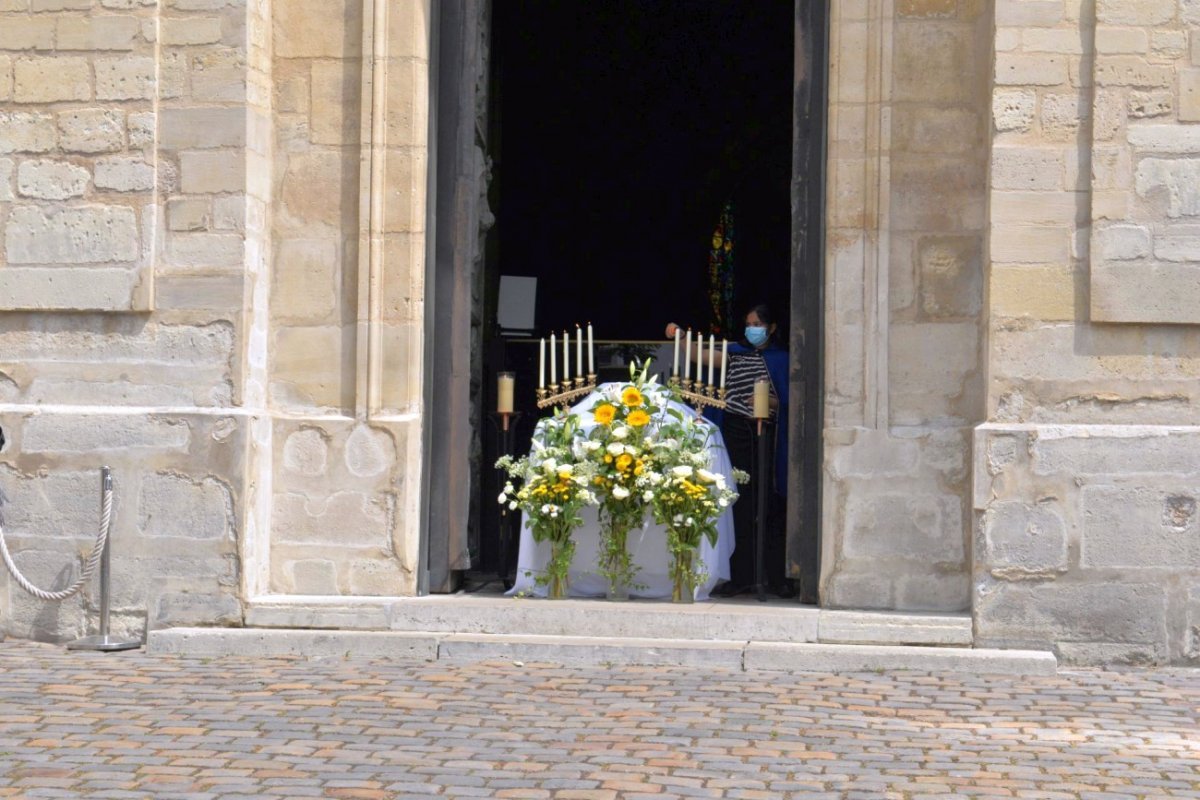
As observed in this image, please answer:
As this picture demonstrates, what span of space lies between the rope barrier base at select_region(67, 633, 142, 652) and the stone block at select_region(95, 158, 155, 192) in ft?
6.57

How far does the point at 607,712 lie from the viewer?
666 centimetres

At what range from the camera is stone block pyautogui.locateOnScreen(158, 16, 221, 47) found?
852 centimetres

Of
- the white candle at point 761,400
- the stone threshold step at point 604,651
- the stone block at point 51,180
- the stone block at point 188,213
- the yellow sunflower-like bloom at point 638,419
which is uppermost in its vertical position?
the stone block at point 51,180

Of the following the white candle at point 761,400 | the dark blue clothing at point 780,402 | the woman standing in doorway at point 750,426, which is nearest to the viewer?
the white candle at point 761,400

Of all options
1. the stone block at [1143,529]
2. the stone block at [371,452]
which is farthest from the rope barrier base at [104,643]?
the stone block at [1143,529]

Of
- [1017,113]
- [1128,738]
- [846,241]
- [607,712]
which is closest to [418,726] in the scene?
[607,712]

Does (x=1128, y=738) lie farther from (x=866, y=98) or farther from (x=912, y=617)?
(x=866, y=98)

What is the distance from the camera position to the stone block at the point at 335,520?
337 inches

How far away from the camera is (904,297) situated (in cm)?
836

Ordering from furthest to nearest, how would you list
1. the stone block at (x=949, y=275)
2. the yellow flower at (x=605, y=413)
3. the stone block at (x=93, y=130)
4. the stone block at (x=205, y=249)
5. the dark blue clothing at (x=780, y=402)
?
the dark blue clothing at (x=780, y=402), the yellow flower at (x=605, y=413), the stone block at (x=93, y=130), the stone block at (x=205, y=249), the stone block at (x=949, y=275)

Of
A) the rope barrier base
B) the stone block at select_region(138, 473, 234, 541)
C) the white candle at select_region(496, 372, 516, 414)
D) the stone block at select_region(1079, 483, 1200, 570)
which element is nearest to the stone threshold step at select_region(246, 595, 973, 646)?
the stone block at select_region(138, 473, 234, 541)

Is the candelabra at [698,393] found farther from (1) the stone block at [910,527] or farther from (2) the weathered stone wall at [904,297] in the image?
(1) the stone block at [910,527]

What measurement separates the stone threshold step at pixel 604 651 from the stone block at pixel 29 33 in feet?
9.04

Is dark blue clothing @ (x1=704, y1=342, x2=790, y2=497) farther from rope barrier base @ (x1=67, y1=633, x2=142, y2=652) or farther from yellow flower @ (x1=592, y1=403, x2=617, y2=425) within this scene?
rope barrier base @ (x1=67, y1=633, x2=142, y2=652)
